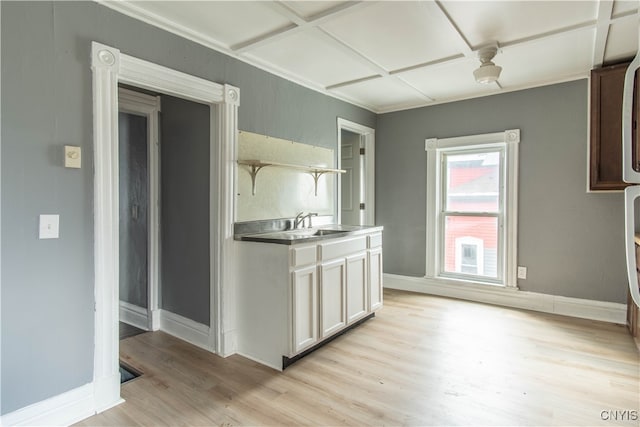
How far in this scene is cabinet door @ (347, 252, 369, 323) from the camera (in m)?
3.04

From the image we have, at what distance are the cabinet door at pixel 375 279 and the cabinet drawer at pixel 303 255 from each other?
882 mm

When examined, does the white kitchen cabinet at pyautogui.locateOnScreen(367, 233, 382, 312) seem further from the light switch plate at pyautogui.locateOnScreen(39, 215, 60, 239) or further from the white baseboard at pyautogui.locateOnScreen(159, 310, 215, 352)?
the light switch plate at pyautogui.locateOnScreen(39, 215, 60, 239)

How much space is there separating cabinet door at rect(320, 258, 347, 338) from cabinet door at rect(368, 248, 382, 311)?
1.59 ft

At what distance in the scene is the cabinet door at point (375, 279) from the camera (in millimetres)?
3354

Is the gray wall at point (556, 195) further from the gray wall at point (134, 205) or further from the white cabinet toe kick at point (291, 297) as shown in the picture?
the gray wall at point (134, 205)

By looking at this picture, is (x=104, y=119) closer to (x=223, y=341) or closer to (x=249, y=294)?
(x=249, y=294)

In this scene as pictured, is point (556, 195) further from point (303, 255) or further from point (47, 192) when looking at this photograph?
point (47, 192)

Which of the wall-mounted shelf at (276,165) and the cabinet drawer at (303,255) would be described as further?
the wall-mounted shelf at (276,165)

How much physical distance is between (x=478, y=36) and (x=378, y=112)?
214 centimetres

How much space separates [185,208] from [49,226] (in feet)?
3.89

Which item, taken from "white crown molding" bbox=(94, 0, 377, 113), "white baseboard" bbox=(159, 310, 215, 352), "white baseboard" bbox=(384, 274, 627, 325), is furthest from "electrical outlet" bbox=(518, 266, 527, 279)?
"white baseboard" bbox=(159, 310, 215, 352)

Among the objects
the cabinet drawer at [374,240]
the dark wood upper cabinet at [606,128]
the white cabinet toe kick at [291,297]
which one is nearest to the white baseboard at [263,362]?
the white cabinet toe kick at [291,297]

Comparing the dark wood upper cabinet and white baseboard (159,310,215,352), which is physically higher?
the dark wood upper cabinet

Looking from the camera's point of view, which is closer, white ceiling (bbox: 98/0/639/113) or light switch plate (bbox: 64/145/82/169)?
light switch plate (bbox: 64/145/82/169)
